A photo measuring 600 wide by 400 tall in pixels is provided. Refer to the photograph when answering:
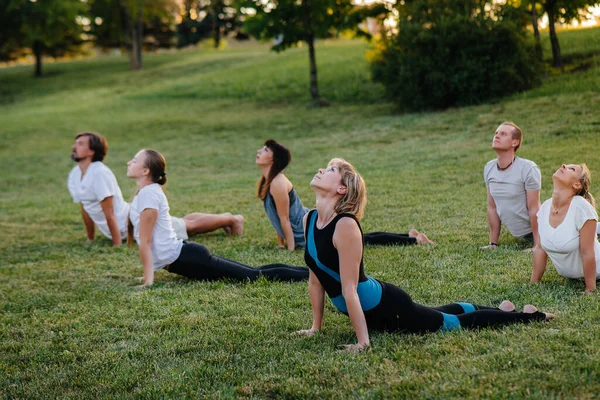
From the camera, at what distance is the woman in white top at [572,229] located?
5789 mm

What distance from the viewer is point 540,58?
2264cm

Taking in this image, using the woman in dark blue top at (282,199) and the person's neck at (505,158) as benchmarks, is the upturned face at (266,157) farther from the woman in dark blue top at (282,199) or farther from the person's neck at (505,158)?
the person's neck at (505,158)

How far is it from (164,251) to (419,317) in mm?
3342

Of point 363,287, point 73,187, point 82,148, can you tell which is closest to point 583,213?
point 363,287

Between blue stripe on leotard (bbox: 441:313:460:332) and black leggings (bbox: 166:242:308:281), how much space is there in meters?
2.26

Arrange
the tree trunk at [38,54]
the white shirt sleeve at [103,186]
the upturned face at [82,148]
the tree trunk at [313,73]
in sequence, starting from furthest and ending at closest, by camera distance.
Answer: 1. the tree trunk at [38,54]
2. the tree trunk at [313,73]
3. the upturned face at [82,148]
4. the white shirt sleeve at [103,186]

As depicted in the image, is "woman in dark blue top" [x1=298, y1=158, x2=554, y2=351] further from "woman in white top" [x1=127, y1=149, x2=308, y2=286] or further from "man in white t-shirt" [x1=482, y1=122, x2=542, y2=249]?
"man in white t-shirt" [x1=482, y1=122, x2=542, y2=249]

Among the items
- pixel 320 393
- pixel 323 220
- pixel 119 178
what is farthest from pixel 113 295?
pixel 119 178

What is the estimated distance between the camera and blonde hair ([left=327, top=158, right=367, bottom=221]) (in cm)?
479

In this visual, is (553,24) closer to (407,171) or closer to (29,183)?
(407,171)

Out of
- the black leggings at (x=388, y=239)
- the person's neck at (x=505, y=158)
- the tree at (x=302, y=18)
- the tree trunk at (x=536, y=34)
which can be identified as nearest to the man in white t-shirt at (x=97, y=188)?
the black leggings at (x=388, y=239)

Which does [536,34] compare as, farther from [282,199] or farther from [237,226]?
[282,199]

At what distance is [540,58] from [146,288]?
752 inches

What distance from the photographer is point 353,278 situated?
468cm
